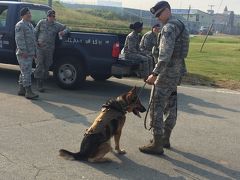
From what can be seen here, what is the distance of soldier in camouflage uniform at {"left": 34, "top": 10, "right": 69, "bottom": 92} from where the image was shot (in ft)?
31.9

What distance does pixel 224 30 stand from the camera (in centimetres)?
10612

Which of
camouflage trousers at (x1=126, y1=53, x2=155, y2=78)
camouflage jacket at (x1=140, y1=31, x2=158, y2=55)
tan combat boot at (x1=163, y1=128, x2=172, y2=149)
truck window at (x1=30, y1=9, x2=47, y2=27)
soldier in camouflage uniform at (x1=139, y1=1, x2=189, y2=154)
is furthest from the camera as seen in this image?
truck window at (x1=30, y1=9, x2=47, y2=27)

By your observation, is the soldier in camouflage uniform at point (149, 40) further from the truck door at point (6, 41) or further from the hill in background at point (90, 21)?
the truck door at point (6, 41)

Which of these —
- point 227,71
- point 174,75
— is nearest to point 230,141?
point 174,75

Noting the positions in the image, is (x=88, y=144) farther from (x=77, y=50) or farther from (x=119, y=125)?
(x=77, y=50)

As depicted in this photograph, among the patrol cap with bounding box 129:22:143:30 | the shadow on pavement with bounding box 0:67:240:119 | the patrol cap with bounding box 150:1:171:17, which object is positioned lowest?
the shadow on pavement with bounding box 0:67:240:119

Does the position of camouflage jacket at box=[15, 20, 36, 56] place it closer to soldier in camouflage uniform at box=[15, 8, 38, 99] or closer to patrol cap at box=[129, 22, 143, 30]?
soldier in camouflage uniform at box=[15, 8, 38, 99]

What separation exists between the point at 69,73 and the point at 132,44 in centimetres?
153

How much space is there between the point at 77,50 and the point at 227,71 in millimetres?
6644

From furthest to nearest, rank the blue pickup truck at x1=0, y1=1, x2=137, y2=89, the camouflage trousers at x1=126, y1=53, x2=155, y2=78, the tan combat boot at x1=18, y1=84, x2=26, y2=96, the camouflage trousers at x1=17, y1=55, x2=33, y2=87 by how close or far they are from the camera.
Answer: the camouflage trousers at x1=126, y1=53, x2=155, y2=78 → the blue pickup truck at x1=0, y1=1, x2=137, y2=89 → the tan combat boot at x1=18, y1=84, x2=26, y2=96 → the camouflage trousers at x1=17, y1=55, x2=33, y2=87

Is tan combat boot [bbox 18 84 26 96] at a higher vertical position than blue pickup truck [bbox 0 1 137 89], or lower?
lower

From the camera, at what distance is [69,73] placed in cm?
1013

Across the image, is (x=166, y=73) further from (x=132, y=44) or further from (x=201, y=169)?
(x=132, y=44)

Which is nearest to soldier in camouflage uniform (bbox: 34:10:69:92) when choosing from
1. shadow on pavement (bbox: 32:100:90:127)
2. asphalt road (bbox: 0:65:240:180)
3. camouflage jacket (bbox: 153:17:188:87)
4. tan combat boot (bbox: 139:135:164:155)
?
asphalt road (bbox: 0:65:240:180)
